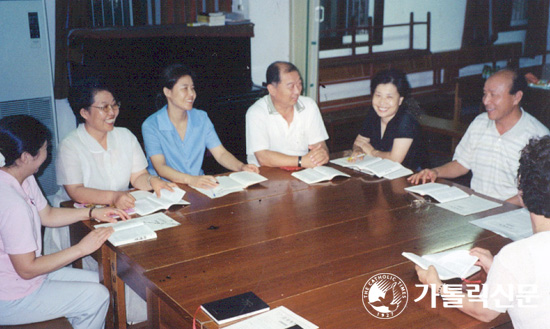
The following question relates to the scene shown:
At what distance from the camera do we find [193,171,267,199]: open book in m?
2.62

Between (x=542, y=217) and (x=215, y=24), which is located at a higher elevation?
(x=215, y=24)

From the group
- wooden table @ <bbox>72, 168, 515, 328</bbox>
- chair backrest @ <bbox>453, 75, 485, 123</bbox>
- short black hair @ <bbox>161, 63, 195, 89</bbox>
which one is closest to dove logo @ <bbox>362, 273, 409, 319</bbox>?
wooden table @ <bbox>72, 168, 515, 328</bbox>

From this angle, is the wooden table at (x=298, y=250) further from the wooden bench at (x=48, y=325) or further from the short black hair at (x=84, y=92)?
the short black hair at (x=84, y=92)

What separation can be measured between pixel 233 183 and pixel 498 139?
1.44 meters

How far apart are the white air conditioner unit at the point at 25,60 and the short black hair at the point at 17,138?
6.19 feet

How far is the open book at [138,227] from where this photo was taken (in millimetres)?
2081

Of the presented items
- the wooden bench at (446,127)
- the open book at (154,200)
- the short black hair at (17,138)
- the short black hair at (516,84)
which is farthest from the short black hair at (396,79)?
the short black hair at (17,138)

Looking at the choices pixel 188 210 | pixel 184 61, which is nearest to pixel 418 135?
pixel 188 210

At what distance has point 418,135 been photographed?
10.6ft

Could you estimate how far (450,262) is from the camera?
6.18ft

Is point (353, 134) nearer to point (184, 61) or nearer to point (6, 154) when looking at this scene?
point (184, 61)

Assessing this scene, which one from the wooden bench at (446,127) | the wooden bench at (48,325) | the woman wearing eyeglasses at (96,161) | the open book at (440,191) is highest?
the woman wearing eyeglasses at (96,161)

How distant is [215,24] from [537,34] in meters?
5.97

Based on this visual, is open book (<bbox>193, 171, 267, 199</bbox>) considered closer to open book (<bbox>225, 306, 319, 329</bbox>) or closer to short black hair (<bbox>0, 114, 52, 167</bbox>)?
short black hair (<bbox>0, 114, 52, 167</bbox>)
